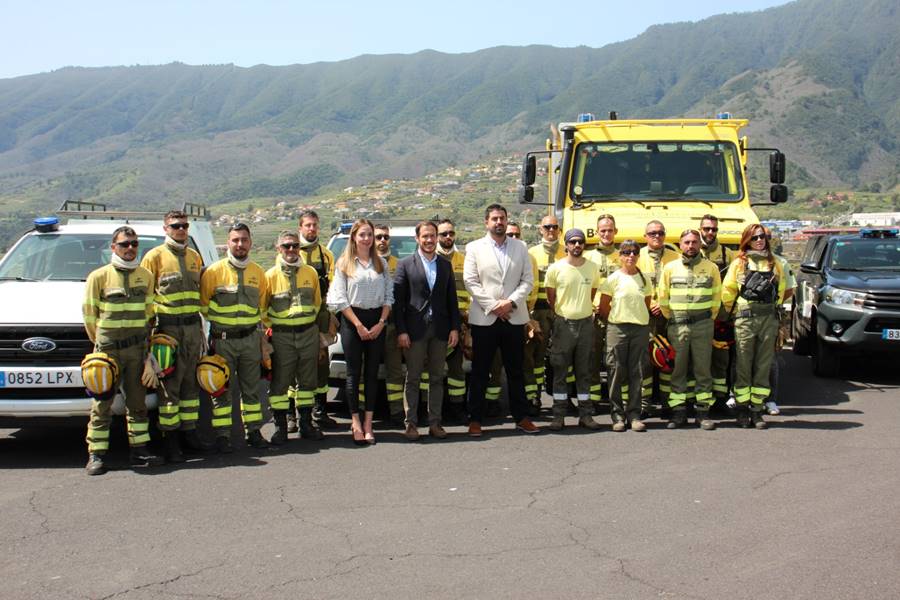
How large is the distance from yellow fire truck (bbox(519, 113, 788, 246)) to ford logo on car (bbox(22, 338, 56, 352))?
5472 millimetres

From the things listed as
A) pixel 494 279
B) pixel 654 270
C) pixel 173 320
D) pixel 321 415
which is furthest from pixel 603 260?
pixel 173 320

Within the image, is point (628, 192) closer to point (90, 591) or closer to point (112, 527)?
point (112, 527)

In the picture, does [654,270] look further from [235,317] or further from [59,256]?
[59,256]

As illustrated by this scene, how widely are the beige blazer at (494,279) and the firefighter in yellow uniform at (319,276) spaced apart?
1.36 metres

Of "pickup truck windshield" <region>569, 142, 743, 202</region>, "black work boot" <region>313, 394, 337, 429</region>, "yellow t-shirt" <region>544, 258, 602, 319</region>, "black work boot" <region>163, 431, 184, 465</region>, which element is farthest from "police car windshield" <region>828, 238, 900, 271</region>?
"black work boot" <region>163, 431, 184, 465</region>

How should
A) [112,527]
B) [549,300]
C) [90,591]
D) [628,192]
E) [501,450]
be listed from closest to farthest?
[90,591] < [112,527] < [501,450] < [549,300] < [628,192]

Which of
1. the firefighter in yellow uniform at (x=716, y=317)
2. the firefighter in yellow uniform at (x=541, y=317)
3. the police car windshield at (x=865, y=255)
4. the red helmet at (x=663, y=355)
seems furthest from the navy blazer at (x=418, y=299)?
the police car windshield at (x=865, y=255)

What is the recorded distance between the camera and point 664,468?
712 cm

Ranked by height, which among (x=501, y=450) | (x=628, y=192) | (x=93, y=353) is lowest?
(x=501, y=450)

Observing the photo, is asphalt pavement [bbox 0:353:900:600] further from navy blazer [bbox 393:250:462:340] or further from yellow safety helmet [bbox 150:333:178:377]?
navy blazer [bbox 393:250:462:340]

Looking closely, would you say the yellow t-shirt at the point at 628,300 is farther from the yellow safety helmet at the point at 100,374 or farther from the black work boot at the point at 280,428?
the yellow safety helmet at the point at 100,374

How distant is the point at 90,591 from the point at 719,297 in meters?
5.96

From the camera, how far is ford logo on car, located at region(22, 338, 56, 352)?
729 centimetres

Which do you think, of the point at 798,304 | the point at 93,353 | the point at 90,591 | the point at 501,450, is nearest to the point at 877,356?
the point at 798,304
